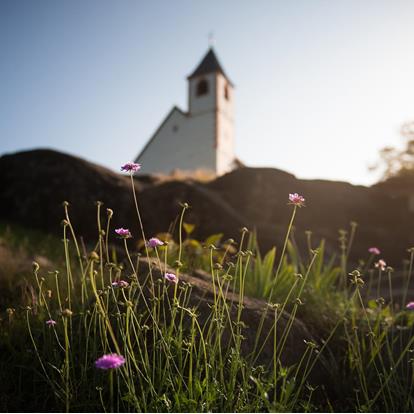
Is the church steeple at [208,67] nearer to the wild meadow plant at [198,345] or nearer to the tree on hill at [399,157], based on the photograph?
the tree on hill at [399,157]

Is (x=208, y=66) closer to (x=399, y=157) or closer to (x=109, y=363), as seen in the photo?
(x=399, y=157)

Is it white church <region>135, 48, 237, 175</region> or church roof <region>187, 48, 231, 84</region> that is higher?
church roof <region>187, 48, 231, 84</region>

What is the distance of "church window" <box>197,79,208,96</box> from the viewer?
29.0 meters

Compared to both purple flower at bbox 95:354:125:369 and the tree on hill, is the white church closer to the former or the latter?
the tree on hill

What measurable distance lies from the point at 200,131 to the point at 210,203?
67.0ft

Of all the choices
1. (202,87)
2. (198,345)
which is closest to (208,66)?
(202,87)

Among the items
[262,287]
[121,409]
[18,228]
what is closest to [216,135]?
[18,228]

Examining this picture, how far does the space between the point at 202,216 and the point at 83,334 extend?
5116 mm

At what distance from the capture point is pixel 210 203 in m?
8.00

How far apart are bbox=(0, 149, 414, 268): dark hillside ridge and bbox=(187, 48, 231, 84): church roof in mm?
20970

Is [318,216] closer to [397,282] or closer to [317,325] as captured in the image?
[397,282]

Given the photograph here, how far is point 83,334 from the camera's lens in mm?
2840

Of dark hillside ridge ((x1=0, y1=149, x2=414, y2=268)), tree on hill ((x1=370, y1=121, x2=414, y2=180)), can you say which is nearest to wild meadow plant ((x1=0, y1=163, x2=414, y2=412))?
dark hillside ridge ((x1=0, y1=149, x2=414, y2=268))

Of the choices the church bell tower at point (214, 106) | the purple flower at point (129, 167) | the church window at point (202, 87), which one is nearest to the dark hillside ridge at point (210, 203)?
the purple flower at point (129, 167)
